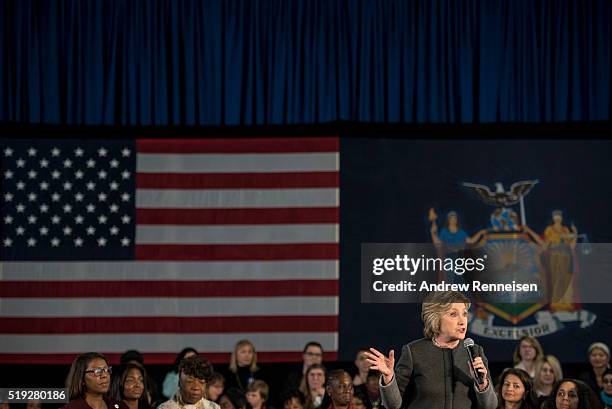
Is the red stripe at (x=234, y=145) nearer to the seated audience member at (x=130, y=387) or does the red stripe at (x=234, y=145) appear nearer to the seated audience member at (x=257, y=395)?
the seated audience member at (x=257, y=395)

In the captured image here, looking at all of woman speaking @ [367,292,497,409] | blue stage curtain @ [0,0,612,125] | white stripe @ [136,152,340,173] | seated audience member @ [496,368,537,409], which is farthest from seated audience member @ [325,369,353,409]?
blue stage curtain @ [0,0,612,125]

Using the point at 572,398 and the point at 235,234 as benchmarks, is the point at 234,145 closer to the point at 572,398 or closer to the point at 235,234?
the point at 235,234

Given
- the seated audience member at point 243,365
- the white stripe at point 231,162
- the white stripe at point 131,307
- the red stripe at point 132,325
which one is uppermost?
the white stripe at point 231,162

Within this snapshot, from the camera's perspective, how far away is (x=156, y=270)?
37.3 ft

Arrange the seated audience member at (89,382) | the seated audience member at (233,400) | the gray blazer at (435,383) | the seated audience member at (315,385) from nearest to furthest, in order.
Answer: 1. the gray blazer at (435,383)
2. the seated audience member at (89,382)
3. the seated audience member at (233,400)
4. the seated audience member at (315,385)

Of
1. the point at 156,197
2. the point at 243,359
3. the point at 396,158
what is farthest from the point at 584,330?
the point at 156,197

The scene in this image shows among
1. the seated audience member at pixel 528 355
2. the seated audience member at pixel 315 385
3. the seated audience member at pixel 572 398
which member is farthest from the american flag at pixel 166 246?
the seated audience member at pixel 572 398

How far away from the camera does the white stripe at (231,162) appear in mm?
11461

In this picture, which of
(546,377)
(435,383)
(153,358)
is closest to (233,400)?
(546,377)

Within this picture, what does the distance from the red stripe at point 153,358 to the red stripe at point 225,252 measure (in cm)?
95

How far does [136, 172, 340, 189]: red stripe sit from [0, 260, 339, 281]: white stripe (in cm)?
77

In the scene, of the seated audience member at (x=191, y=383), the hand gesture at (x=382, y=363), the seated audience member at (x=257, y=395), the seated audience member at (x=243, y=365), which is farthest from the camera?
the seated audience member at (x=243, y=365)

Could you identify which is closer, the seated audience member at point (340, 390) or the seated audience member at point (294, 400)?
the seated audience member at point (340, 390)

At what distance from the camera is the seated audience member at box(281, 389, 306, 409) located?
823 cm
